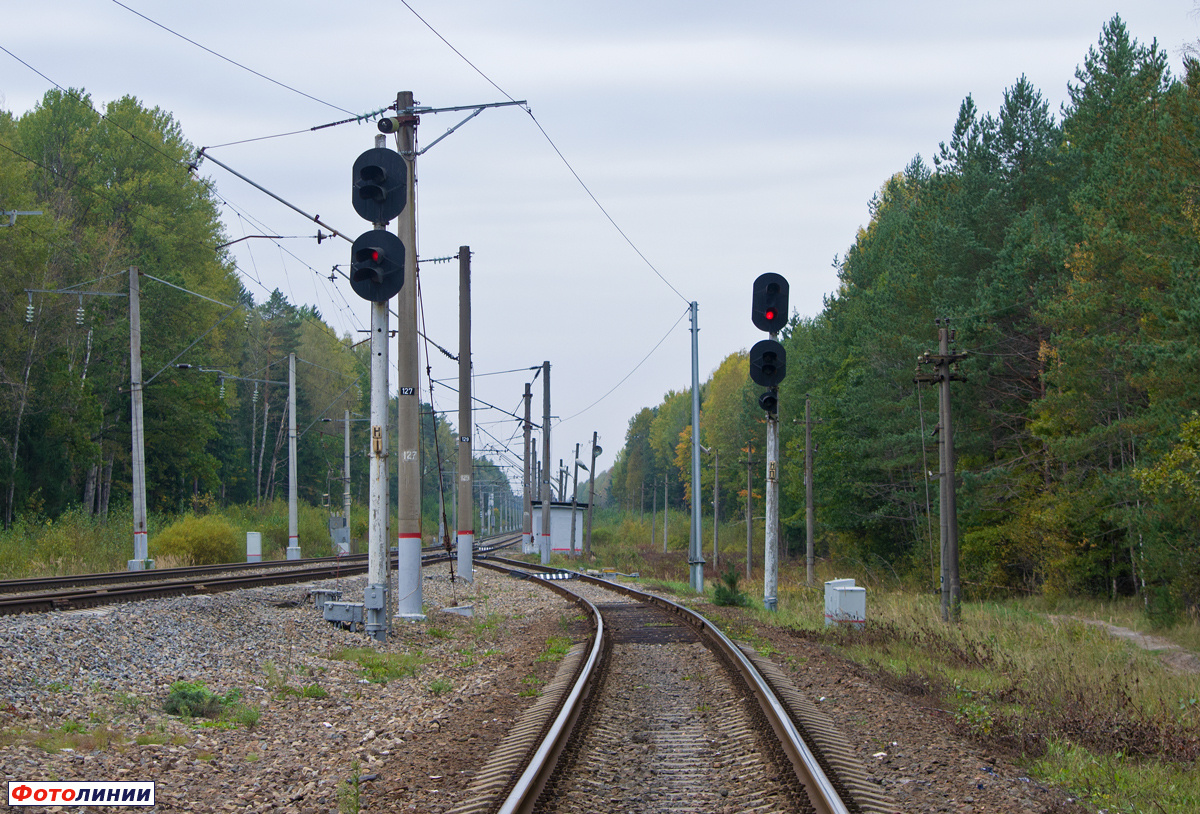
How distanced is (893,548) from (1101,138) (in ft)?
80.6

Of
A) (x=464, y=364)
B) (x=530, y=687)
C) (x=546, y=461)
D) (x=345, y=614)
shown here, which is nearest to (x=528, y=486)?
(x=546, y=461)

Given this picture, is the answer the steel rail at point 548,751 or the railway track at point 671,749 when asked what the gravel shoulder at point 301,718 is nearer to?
the railway track at point 671,749

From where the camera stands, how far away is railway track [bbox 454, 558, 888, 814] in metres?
5.64

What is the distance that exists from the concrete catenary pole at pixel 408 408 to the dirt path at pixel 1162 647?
13.2 m

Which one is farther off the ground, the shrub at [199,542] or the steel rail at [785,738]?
the steel rail at [785,738]

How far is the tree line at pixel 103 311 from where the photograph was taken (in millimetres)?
35000

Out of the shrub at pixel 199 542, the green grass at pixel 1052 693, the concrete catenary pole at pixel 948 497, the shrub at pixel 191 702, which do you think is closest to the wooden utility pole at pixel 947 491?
the concrete catenary pole at pixel 948 497

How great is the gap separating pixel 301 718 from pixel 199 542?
2691cm

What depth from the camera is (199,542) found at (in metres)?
32.7

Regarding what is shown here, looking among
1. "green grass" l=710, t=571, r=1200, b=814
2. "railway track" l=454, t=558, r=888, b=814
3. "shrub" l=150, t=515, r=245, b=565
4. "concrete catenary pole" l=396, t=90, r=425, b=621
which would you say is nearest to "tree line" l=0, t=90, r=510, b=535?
"shrub" l=150, t=515, r=245, b=565

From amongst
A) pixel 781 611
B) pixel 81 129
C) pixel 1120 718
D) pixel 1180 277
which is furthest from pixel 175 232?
pixel 1120 718

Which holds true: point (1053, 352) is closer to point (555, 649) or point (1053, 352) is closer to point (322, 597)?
point (555, 649)

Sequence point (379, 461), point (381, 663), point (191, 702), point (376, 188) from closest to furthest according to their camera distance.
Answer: point (191, 702) < point (381, 663) < point (376, 188) < point (379, 461)

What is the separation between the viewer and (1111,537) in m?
31.2
